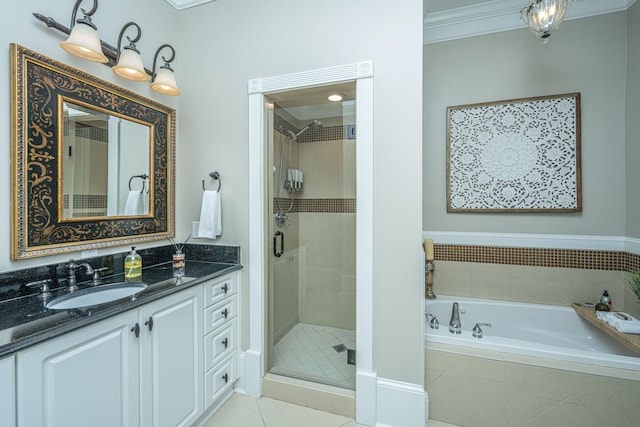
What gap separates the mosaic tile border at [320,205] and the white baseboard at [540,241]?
1077 millimetres

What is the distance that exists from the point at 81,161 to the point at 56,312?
0.87 m

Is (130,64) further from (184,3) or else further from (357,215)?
(357,215)

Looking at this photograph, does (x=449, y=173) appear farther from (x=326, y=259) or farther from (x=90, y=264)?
(x=90, y=264)

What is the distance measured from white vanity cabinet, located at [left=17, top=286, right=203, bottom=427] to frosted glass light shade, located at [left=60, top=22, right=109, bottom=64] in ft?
4.27

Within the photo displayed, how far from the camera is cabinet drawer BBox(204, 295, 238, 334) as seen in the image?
171 cm

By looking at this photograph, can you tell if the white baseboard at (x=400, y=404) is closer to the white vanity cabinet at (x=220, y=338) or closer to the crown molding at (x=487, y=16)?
the white vanity cabinet at (x=220, y=338)

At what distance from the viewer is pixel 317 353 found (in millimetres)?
2088

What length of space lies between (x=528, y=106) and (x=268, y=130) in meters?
2.14

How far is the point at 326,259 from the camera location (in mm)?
2094

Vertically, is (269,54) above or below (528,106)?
above

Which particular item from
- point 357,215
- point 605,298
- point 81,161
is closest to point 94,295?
point 81,161

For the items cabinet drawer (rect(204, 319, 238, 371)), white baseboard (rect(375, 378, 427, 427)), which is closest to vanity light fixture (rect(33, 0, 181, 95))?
cabinet drawer (rect(204, 319, 238, 371))

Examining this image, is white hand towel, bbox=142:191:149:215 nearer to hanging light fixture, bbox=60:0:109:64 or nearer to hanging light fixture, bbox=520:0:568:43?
hanging light fixture, bbox=60:0:109:64

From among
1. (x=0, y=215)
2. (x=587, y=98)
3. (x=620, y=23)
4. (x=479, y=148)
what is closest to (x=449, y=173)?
Answer: (x=479, y=148)
